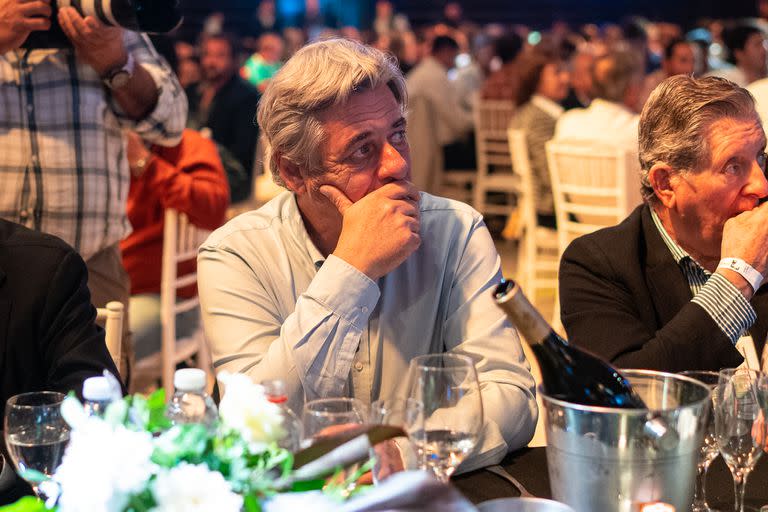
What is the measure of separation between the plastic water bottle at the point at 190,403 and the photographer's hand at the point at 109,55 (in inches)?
68.1

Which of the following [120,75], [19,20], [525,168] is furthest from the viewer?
[525,168]

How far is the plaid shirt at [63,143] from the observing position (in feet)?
8.70

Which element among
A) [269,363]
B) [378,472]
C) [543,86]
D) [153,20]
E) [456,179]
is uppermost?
[153,20]

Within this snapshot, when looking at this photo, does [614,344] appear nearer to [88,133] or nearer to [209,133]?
[88,133]

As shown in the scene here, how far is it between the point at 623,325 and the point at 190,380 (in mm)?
1105

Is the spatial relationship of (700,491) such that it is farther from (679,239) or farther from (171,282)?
(171,282)

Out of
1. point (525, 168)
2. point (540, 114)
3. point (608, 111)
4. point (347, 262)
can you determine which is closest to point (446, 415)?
point (347, 262)

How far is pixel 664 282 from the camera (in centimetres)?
198

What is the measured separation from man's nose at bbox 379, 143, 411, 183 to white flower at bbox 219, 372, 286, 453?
3.01ft

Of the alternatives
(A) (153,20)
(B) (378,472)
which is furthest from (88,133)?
(B) (378,472)

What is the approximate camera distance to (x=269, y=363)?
1637mm

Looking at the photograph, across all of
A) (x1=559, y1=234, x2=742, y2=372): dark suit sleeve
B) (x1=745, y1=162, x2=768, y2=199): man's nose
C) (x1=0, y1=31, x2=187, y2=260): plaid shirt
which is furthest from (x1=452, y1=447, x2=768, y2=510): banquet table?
(x1=0, y1=31, x2=187, y2=260): plaid shirt

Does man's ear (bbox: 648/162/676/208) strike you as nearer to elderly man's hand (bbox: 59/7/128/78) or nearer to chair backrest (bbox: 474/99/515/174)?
elderly man's hand (bbox: 59/7/128/78)

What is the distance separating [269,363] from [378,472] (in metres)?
0.57
